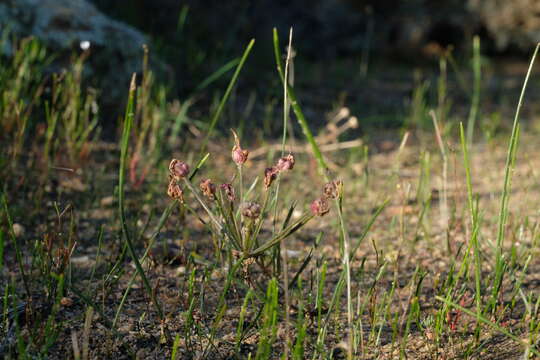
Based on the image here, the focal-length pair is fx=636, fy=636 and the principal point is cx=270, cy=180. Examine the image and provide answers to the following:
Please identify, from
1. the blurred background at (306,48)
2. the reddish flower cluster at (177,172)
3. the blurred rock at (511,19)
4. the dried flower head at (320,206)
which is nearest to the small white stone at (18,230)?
the blurred background at (306,48)

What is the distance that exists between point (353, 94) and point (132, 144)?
6.59 ft

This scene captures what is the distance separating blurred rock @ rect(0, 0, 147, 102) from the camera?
10.1 feet

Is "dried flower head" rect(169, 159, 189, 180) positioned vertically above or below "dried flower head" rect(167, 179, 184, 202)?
above

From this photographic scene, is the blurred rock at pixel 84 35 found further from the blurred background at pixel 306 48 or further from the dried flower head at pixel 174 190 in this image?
the dried flower head at pixel 174 190

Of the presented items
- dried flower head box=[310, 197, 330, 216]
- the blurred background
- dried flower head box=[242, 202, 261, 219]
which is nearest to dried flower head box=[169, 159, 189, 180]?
dried flower head box=[242, 202, 261, 219]

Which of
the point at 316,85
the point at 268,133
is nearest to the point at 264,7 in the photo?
the point at 316,85

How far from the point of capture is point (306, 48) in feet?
17.4

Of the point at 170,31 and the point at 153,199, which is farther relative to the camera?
the point at 170,31

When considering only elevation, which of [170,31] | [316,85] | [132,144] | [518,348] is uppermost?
[170,31]

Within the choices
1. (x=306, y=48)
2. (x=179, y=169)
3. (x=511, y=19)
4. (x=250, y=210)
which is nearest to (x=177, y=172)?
(x=179, y=169)

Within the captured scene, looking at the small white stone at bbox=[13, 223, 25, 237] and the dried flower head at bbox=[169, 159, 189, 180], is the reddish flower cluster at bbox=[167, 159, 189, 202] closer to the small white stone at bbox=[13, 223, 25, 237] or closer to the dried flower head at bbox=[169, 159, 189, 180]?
the dried flower head at bbox=[169, 159, 189, 180]

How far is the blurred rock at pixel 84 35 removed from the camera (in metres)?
3.07

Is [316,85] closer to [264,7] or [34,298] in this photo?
[264,7]

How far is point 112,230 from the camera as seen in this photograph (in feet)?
6.81
